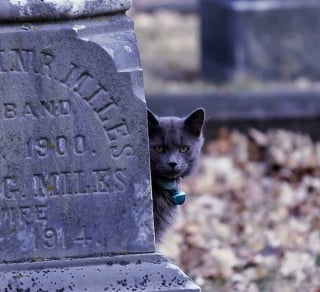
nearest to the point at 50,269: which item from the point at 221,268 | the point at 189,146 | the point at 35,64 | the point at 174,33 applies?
the point at 35,64

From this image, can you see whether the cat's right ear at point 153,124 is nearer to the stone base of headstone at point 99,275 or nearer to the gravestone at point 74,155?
the gravestone at point 74,155

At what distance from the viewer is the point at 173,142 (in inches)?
232

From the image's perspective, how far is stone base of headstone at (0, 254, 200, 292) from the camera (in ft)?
16.2

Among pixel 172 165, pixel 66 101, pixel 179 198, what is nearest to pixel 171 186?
pixel 172 165

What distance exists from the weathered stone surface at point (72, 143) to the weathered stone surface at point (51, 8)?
1.9 inches

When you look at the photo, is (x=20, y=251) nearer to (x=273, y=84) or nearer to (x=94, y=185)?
(x=94, y=185)

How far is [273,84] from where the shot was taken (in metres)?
11.8

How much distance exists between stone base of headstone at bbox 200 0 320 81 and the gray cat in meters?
6.47

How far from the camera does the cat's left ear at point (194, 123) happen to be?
5875 mm

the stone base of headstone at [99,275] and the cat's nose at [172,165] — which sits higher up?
the cat's nose at [172,165]

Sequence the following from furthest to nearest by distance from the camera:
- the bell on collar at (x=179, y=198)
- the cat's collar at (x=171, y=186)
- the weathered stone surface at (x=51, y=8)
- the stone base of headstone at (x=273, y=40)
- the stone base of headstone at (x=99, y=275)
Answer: the stone base of headstone at (x=273, y=40)
the cat's collar at (x=171, y=186)
the bell on collar at (x=179, y=198)
the stone base of headstone at (x=99, y=275)
the weathered stone surface at (x=51, y=8)

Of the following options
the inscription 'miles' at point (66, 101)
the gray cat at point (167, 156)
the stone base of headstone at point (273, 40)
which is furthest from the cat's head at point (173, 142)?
the stone base of headstone at point (273, 40)

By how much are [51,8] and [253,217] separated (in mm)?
3818

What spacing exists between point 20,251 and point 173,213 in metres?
1.19
